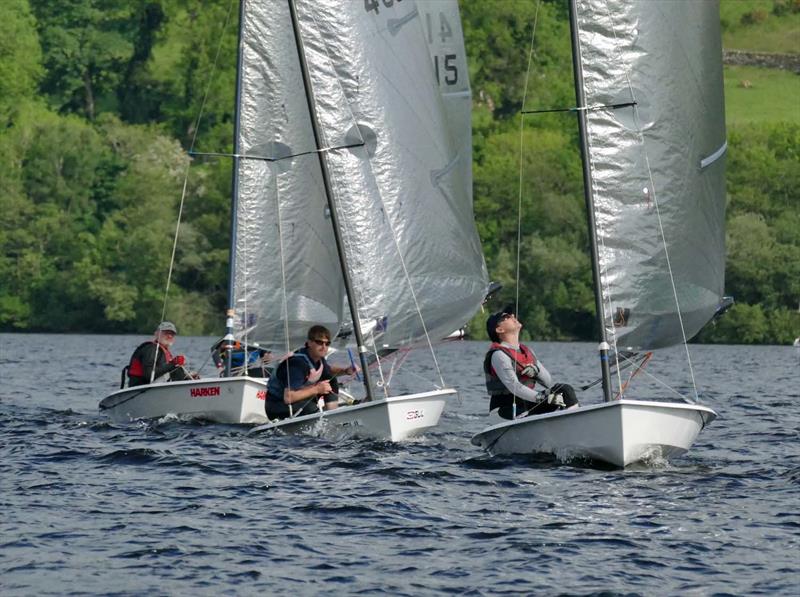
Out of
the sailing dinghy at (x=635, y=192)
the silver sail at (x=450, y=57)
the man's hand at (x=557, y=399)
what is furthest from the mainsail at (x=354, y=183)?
the sailing dinghy at (x=635, y=192)

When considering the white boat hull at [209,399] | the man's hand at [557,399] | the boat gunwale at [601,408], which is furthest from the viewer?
the white boat hull at [209,399]

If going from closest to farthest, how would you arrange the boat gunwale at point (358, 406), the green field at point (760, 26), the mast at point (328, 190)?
the boat gunwale at point (358, 406), the mast at point (328, 190), the green field at point (760, 26)

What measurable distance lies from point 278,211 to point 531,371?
8943 mm

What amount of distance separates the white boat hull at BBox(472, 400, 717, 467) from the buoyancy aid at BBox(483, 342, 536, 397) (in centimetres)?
73

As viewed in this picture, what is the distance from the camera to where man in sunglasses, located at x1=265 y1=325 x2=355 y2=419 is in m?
21.0

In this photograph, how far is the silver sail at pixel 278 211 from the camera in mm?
26828

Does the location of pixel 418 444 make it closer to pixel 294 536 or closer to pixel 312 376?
pixel 312 376

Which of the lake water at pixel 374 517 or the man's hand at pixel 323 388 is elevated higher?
the man's hand at pixel 323 388

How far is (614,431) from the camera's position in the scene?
1741 cm

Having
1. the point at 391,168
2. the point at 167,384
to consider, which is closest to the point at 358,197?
the point at 391,168

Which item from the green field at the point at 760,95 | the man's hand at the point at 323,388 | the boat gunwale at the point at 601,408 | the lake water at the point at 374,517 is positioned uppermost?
the green field at the point at 760,95

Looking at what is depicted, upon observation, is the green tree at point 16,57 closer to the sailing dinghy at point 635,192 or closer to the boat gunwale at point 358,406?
the boat gunwale at point 358,406

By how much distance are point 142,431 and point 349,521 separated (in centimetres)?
868

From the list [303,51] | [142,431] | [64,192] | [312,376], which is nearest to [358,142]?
[303,51]
